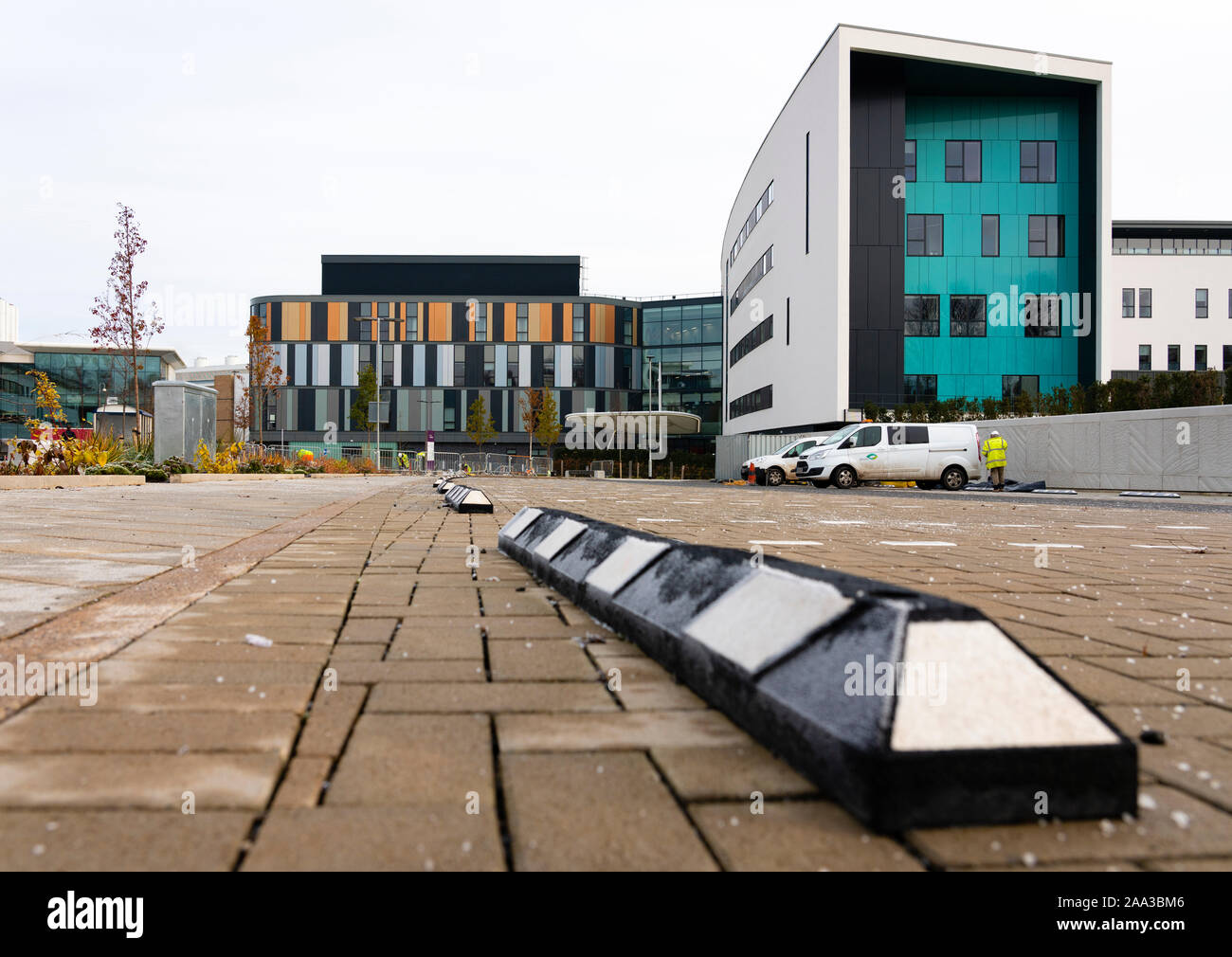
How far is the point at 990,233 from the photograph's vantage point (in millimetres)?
37781

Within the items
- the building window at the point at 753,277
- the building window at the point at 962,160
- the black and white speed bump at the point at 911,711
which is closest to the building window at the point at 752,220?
the building window at the point at 753,277

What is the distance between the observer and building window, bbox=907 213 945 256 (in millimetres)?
37438

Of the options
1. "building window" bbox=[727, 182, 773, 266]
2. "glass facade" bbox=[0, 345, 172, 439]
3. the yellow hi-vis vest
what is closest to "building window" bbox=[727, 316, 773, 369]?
"building window" bbox=[727, 182, 773, 266]

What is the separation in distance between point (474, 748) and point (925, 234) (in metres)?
40.0

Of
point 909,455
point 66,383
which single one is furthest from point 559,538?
point 66,383

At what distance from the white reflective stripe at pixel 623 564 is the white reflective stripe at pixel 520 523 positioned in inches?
75.6

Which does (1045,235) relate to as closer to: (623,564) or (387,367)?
(623,564)

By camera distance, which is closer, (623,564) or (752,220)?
(623,564)

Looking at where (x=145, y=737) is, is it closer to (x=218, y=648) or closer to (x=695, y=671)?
(x=218, y=648)

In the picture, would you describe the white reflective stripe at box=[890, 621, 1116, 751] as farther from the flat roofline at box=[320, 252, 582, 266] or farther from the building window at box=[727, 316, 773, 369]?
the flat roofline at box=[320, 252, 582, 266]

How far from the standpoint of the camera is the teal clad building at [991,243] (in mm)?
37312

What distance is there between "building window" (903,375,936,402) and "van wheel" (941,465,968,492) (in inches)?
566

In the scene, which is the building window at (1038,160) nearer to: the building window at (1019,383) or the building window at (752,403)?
the building window at (1019,383)
